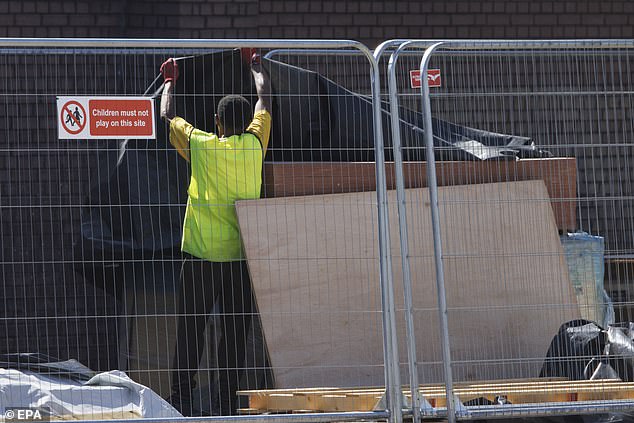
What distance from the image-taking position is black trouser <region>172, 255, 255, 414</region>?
19.5 ft

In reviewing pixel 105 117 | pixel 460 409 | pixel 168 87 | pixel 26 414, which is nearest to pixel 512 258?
pixel 460 409

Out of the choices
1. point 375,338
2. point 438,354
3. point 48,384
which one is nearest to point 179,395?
point 48,384

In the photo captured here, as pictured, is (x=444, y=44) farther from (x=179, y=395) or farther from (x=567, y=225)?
(x=179, y=395)

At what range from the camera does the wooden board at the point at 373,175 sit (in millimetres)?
6207

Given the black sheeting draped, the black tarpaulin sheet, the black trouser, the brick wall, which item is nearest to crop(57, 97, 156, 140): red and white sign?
the black sheeting draped

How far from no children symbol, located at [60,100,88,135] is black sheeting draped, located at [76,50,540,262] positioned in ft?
3.05

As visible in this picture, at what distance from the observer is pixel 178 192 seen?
6496 millimetres

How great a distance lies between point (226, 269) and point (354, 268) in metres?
0.78

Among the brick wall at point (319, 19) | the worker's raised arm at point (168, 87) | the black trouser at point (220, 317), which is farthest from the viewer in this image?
the brick wall at point (319, 19)

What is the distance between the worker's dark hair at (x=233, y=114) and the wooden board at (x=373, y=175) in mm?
324

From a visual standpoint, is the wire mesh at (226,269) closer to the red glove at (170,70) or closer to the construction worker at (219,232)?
the construction worker at (219,232)

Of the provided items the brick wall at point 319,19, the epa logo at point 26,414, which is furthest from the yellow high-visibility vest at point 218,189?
the brick wall at point 319,19

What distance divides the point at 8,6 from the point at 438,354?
5313 mm

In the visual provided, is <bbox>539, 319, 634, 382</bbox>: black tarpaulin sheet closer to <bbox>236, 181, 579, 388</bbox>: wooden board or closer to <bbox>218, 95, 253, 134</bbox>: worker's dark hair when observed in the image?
<bbox>236, 181, 579, 388</bbox>: wooden board
